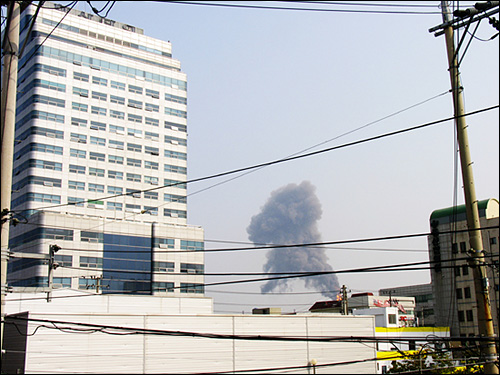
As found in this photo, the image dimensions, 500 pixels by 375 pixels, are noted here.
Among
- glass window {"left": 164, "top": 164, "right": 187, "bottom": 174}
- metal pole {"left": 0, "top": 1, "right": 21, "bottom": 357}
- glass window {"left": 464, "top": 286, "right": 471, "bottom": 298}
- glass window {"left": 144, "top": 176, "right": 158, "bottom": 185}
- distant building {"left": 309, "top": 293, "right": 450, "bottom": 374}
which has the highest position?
glass window {"left": 164, "top": 164, "right": 187, "bottom": 174}

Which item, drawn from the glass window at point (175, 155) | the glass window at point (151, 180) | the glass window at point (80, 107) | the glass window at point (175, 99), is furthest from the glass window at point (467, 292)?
the glass window at point (80, 107)

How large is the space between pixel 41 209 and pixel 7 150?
72.6m

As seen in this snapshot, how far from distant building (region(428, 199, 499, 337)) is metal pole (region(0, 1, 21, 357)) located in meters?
80.2

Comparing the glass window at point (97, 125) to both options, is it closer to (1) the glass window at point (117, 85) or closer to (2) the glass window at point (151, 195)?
(1) the glass window at point (117, 85)

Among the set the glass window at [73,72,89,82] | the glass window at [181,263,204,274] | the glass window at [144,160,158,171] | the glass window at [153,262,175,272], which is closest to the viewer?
the glass window at [153,262,175,272]

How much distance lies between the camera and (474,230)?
16.6 meters

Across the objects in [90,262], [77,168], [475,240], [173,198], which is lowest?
[475,240]

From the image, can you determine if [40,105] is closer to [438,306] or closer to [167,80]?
[167,80]

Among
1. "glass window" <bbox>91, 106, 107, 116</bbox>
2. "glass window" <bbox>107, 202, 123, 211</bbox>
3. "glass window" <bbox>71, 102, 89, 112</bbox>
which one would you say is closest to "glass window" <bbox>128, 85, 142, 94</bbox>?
"glass window" <bbox>91, 106, 107, 116</bbox>

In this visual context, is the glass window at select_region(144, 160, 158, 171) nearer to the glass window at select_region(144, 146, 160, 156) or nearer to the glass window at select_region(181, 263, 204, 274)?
the glass window at select_region(144, 146, 160, 156)

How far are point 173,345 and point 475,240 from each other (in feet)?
93.1

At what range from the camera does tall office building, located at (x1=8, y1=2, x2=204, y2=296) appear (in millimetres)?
79000

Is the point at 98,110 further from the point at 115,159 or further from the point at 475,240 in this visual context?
the point at 475,240

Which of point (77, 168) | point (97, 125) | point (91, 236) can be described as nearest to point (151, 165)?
point (97, 125)
